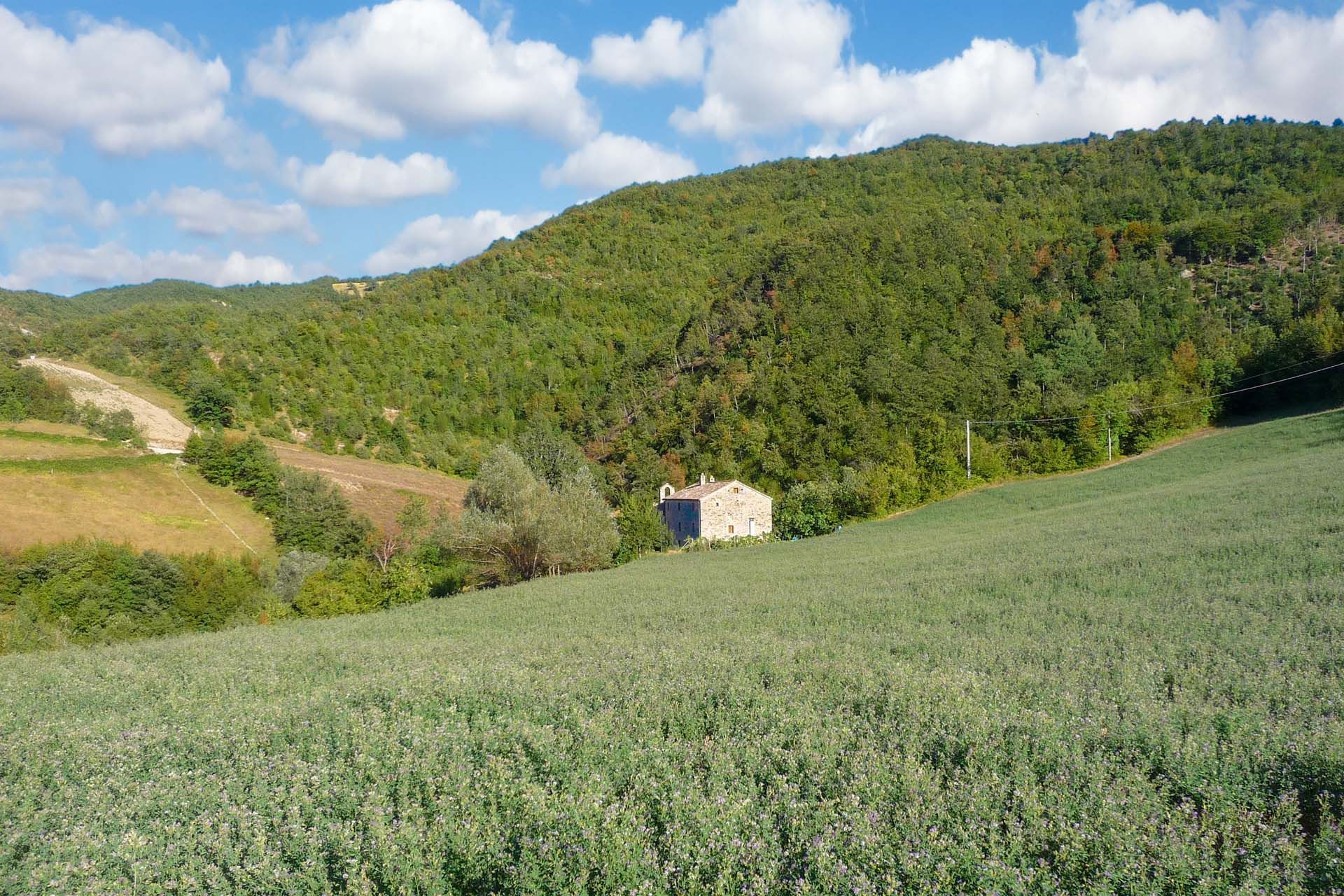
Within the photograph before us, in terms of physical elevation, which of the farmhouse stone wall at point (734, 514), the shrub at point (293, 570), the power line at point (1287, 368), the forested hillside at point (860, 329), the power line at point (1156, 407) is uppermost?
the forested hillside at point (860, 329)

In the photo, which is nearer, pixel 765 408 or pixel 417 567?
pixel 417 567

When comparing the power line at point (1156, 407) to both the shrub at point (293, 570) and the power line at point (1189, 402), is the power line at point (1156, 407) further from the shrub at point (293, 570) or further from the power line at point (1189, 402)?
the shrub at point (293, 570)

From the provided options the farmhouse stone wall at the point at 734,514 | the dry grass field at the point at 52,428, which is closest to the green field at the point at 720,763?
the farmhouse stone wall at the point at 734,514

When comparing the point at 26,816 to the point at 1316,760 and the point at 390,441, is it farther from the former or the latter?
the point at 390,441

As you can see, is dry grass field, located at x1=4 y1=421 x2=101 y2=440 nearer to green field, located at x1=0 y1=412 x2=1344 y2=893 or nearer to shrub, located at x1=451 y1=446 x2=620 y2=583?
shrub, located at x1=451 y1=446 x2=620 y2=583

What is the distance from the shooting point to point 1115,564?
1820 centimetres

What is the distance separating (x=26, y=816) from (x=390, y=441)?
107122mm

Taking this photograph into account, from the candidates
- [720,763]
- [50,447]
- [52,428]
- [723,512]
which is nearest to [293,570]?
[50,447]

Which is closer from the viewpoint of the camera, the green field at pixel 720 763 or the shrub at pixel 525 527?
the green field at pixel 720 763

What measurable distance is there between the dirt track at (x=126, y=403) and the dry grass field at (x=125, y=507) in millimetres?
8751

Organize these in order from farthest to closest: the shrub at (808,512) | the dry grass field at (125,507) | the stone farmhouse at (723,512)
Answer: the stone farmhouse at (723,512) < the shrub at (808,512) < the dry grass field at (125,507)

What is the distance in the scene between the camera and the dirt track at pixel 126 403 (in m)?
76.4

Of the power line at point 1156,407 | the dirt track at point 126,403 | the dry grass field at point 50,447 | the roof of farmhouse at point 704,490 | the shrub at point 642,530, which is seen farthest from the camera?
the dirt track at point 126,403

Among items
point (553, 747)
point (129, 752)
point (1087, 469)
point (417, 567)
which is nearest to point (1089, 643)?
point (553, 747)
